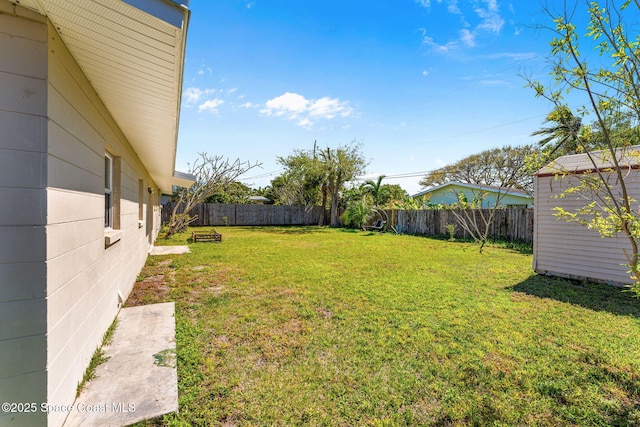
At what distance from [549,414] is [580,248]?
16.6 ft

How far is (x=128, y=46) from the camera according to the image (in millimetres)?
1750

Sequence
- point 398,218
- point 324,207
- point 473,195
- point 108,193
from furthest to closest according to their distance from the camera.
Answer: point 324,207
point 473,195
point 398,218
point 108,193

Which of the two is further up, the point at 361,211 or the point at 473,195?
the point at 473,195

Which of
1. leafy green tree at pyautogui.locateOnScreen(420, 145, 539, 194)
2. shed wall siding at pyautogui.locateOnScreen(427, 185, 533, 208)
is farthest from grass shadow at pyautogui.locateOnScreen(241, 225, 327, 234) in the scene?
leafy green tree at pyautogui.locateOnScreen(420, 145, 539, 194)

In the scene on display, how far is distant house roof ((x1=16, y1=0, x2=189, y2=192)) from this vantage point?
1397mm

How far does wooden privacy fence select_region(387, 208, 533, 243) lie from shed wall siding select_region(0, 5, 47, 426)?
1228cm

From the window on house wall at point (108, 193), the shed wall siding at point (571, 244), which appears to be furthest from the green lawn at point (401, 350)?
the window on house wall at point (108, 193)

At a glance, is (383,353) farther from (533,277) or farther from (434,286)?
(533,277)

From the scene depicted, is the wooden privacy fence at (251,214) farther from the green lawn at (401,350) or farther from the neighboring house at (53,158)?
the neighboring house at (53,158)

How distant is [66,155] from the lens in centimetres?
196

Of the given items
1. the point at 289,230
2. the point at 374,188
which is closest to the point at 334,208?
the point at 374,188

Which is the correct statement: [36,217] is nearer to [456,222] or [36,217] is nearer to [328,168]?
[456,222]

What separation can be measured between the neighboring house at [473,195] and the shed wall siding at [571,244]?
10.5 metres

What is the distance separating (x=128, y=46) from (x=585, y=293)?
7.13 metres
